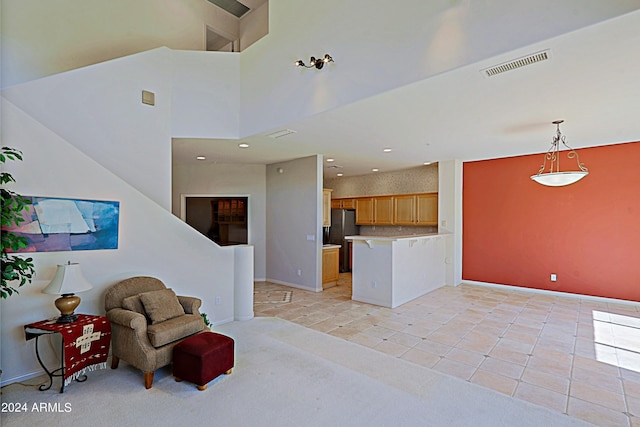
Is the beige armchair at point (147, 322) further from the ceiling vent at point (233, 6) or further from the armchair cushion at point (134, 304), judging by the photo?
the ceiling vent at point (233, 6)

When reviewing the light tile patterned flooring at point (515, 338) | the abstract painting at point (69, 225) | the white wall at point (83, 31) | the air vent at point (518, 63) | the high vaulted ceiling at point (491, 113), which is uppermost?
the white wall at point (83, 31)

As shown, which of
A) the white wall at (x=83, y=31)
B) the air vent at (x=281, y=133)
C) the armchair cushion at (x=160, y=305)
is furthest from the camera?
the air vent at (x=281, y=133)

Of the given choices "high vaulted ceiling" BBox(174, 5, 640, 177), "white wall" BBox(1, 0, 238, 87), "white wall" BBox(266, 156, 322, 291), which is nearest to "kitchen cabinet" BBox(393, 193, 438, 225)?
"high vaulted ceiling" BBox(174, 5, 640, 177)

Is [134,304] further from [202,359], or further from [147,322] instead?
[202,359]

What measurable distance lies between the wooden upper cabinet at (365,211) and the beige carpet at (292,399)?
19.8ft

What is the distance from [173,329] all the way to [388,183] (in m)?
7.24

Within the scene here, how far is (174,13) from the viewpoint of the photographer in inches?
248

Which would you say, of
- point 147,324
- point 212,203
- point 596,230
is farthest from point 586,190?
point 212,203

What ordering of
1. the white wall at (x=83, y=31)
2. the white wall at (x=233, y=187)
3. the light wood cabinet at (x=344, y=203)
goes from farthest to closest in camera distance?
the light wood cabinet at (x=344, y=203) < the white wall at (x=233, y=187) < the white wall at (x=83, y=31)

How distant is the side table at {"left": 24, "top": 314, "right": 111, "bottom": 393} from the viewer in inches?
105

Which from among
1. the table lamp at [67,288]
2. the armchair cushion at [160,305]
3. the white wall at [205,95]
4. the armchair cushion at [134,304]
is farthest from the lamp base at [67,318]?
the white wall at [205,95]

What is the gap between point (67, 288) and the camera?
9.16ft

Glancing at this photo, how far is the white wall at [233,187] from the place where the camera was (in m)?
7.68

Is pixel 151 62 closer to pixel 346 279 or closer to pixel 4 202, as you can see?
pixel 4 202
